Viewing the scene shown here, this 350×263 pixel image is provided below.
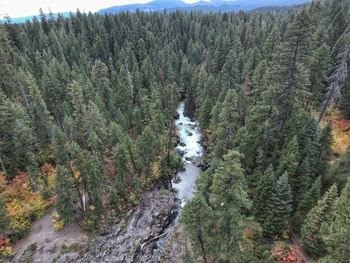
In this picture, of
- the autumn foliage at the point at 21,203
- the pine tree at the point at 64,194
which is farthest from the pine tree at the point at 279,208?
the autumn foliage at the point at 21,203

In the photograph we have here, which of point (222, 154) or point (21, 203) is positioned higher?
point (222, 154)

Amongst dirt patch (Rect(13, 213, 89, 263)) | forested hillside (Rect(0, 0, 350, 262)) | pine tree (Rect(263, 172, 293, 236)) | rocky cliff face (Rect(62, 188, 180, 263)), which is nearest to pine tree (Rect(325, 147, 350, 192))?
forested hillside (Rect(0, 0, 350, 262))

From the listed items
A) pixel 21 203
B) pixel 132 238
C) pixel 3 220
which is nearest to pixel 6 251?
pixel 3 220

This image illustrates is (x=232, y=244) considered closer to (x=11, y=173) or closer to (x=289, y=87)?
(x=289, y=87)

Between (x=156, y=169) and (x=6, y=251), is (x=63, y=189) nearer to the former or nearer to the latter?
(x=6, y=251)

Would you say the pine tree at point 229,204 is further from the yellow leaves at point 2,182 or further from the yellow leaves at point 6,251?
the yellow leaves at point 2,182
